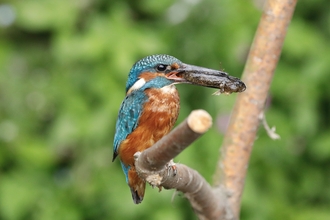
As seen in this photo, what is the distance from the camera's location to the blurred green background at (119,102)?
8.02 feet

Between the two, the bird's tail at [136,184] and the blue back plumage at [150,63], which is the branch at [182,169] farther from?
the blue back plumage at [150,63]

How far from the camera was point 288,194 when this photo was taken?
281cm

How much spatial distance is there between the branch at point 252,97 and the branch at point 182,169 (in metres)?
0.06

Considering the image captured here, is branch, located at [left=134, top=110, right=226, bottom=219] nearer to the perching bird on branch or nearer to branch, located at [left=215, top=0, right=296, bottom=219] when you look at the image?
branch, located at [left=215, top=0, right=296, bottom=219]

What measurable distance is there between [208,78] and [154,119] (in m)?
0.21

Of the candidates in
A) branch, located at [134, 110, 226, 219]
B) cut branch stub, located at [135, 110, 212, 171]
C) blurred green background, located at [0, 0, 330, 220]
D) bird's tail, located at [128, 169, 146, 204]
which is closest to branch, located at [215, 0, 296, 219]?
branch, located at [134, 110, 226, 219]

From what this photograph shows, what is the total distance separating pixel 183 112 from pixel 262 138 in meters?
0.43

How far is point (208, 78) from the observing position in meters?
1.55

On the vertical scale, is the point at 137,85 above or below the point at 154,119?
above

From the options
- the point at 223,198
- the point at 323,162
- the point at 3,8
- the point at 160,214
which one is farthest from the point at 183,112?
the point at 3,8

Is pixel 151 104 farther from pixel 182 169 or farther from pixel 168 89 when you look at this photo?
pixel 182 169

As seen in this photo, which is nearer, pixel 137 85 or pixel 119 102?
pixel 137 85

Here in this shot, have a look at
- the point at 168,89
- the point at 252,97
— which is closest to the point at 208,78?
the point at 168,89

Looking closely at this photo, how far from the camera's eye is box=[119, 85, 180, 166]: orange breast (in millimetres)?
1665
